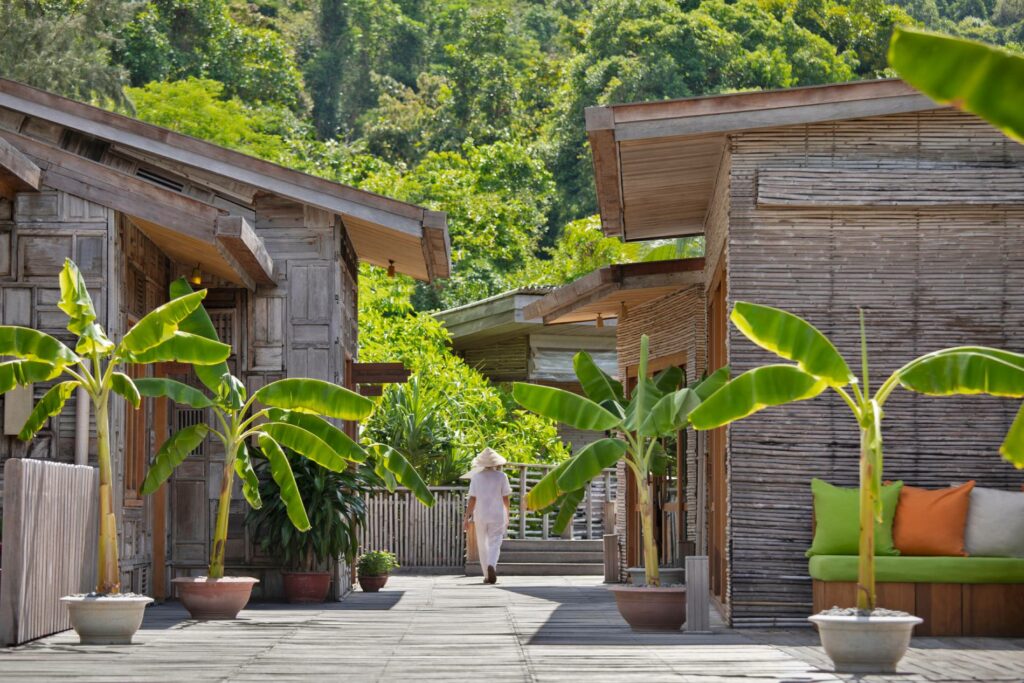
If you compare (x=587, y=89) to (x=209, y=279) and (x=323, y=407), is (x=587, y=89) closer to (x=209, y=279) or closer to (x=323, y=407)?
(x=209, y=279)

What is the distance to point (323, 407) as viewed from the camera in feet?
41.5

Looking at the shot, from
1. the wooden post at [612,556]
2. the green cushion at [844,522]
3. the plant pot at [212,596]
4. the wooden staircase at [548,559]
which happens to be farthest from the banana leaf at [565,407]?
the wooden staircase at [548,559]

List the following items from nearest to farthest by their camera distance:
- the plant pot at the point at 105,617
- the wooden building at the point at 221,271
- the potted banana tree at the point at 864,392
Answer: the potted banana tree at the point at 864,392
the plant pot at the point at 105,617
the wooden building at the point at 221,271

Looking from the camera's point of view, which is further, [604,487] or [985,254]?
[604,487]

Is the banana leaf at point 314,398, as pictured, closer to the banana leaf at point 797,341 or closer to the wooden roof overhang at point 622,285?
the banana leaf at point 797,341

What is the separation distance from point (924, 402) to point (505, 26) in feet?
136

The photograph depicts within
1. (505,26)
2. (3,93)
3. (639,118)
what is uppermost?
(505,26)

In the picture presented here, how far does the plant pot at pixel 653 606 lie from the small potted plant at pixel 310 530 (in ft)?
14.2

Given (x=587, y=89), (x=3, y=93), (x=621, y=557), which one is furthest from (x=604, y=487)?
(x=587, y=89)

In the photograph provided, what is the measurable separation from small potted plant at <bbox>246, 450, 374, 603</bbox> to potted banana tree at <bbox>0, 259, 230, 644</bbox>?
413 cm

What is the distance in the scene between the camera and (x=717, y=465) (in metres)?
14.2

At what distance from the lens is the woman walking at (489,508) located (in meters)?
20.0

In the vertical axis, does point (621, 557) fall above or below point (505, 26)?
below

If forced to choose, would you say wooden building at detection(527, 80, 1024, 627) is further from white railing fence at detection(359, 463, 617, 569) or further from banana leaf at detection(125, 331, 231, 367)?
white railing fence at detection(359, 463, 617, 569)
